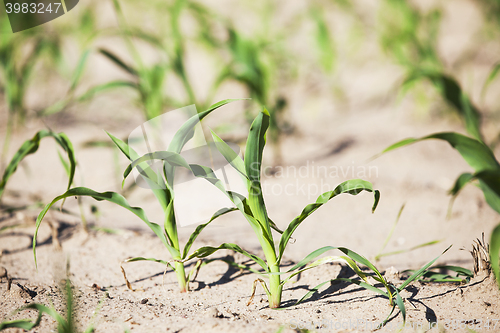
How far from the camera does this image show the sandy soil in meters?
0.90

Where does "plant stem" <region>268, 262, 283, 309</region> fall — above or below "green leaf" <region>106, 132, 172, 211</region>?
below

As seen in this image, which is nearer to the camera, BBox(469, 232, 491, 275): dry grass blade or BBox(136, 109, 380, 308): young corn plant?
BBox(136, 109, 380, 308): young corn plant

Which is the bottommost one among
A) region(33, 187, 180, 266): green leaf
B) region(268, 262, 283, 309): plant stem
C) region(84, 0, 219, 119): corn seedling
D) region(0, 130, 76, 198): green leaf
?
region(268, 262, 283, 309): plant stem

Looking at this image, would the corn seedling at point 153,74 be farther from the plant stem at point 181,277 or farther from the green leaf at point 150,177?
the plant stem at point 181,277

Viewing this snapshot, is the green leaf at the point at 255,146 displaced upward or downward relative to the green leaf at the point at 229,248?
upward

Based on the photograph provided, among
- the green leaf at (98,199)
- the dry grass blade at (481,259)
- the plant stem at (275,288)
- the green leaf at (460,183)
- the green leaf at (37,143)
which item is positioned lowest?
the dry grass blade at (481,259)

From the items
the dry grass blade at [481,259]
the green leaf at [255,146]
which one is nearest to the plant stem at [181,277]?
the green leaf at [255,146]

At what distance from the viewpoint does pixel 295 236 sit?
1.57m

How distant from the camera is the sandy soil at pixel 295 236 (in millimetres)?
896

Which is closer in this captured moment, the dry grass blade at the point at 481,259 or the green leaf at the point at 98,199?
the green leaf at the point at 98,199

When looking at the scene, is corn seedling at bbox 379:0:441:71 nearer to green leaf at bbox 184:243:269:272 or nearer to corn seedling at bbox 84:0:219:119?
corn seedling at bbox 84:0:219:119

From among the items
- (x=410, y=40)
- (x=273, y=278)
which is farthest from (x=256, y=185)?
(x=410, y=40)

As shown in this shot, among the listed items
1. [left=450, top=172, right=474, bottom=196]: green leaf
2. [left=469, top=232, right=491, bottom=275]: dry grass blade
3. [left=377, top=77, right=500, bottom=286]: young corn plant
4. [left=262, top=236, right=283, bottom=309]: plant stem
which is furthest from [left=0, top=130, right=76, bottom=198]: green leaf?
[left=469, top=232, right=491, bottom=275]: dry grass blade

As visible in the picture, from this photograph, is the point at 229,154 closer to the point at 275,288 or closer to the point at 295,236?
the point at 275,288
